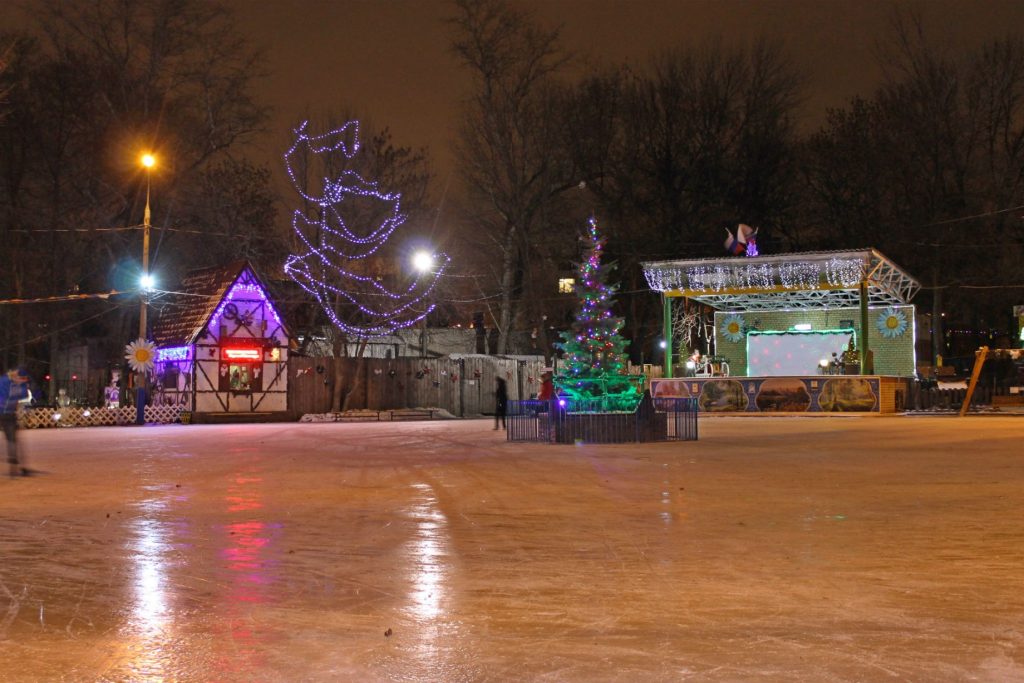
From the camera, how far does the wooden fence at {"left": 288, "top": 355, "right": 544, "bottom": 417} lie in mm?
41406

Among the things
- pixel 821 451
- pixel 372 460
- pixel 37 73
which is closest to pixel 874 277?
pixel 821 451

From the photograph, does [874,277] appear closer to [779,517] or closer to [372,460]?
[372,460]

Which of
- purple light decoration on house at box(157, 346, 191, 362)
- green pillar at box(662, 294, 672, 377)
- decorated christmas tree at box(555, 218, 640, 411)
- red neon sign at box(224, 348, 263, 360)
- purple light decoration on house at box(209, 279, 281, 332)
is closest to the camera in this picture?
decorated christmas tree at box(555, 218, 640, 411)

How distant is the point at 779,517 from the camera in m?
10.1

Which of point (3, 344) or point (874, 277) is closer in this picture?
point (874, 277)

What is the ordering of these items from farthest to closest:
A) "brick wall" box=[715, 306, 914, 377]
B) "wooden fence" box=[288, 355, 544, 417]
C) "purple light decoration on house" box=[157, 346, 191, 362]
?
"wooden fence" box=[288, 355, 544, 417]
"brick wall" box=[715, 306, 914, 377]
"purple light decoration on house" box=[157, 346, 191, 362]

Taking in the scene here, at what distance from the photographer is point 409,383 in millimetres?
43188

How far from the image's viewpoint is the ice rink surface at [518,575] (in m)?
5.28

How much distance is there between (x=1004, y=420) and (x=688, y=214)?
22.1 m

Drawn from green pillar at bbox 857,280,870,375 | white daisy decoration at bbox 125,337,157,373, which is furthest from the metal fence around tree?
white daisy decoration at bbox 125,337,157,373

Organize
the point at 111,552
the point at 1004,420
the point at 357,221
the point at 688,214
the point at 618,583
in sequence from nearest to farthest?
the point at 618,583 → the point at 111,552 → the point at 1004,420 → the point at 357,221 → the point at 688,214

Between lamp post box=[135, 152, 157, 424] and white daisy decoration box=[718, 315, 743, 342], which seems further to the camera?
white daisy decoration box=[718, 315, 743, 342]

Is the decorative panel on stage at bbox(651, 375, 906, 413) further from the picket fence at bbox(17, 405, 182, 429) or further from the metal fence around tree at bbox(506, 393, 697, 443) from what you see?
the picket fence at bbox(17, 405, 182, 429)

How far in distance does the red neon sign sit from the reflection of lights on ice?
3005 cm
